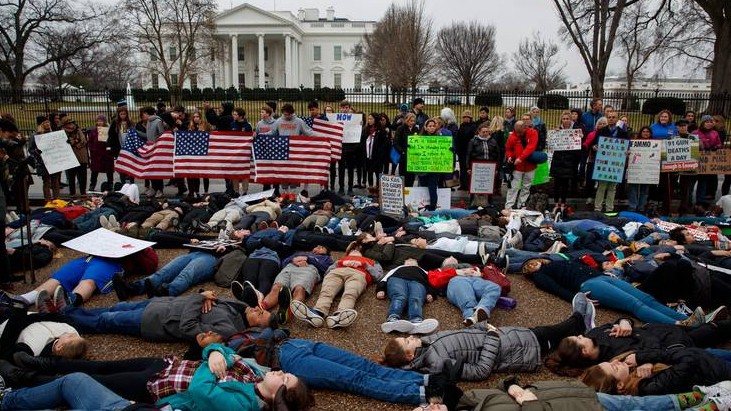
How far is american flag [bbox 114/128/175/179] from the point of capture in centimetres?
1209

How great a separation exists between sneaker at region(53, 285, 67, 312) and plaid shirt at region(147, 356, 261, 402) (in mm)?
2211

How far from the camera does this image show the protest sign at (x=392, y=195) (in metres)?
10.5

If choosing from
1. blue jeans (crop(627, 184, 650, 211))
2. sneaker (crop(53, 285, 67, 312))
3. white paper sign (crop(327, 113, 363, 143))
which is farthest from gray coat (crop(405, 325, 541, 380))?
white paper sign (crop(327, 113, 363, 143))

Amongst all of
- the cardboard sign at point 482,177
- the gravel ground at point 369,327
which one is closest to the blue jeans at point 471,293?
the gravel ground at point 369,327

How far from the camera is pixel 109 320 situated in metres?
5.55

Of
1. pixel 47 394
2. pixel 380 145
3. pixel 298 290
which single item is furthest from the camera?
pixel 380 145

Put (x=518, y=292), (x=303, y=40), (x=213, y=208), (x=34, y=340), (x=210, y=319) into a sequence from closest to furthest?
(x=34, y=340), (x=210, y=319), (x=518, y=292), (x=213, y=208), (x=303, y=40)

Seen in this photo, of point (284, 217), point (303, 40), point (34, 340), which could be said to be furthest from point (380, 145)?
point (303, 40)

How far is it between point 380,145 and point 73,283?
782cm

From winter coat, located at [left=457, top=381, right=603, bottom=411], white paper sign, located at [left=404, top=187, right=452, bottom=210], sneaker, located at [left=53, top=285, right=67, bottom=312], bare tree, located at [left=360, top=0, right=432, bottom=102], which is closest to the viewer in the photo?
winter coat, located at [left=457, top=381, right=603, bottom=411]

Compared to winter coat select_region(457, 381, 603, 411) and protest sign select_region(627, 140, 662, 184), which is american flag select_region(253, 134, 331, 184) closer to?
protest sign select_region(627, 140, 662, 184)

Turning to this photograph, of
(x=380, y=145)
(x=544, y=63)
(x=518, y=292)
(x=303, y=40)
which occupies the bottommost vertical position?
(x=518, y=292)

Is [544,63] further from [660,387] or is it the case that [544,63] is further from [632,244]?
[660,387]

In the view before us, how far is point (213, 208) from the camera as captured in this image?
10312 millimetres
